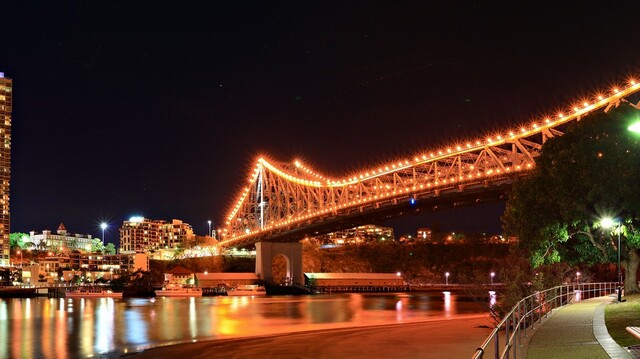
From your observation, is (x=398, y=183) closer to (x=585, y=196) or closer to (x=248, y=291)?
(x=248, y=291)

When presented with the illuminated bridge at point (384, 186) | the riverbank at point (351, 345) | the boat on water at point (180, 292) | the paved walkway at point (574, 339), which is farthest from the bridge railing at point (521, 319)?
the boat on water at point (180, 292)

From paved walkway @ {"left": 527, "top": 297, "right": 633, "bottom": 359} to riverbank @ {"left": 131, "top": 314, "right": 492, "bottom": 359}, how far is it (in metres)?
4.78

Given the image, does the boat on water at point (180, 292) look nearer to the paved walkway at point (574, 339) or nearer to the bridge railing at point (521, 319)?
the bridge railing at point (521, 319)

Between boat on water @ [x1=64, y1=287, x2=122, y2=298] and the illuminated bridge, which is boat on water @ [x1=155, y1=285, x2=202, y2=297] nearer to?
boat on water @ [x1=64, y1=287, x2=122, y2=298]

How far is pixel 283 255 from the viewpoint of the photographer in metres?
111

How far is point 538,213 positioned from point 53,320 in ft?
122

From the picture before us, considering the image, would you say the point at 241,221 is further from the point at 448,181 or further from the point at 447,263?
the point at 448,181

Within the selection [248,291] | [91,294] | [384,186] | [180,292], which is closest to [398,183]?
[384,186]

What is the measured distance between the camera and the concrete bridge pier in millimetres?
108375

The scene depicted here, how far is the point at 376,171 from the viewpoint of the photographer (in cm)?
9200

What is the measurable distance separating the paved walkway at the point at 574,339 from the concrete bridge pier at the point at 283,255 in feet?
279

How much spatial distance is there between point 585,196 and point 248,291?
7250 cm

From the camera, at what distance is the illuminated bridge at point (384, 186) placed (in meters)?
66.5

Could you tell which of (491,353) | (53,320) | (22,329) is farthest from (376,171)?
(491,353)
